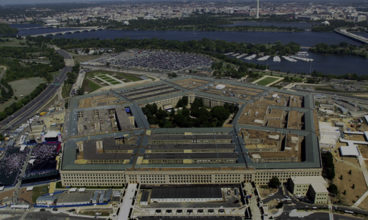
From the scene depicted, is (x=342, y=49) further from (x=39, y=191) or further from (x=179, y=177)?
(x=39, y=191)

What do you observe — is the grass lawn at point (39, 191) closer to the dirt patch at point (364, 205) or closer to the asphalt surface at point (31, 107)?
the asphalt surface at point (31, 107)

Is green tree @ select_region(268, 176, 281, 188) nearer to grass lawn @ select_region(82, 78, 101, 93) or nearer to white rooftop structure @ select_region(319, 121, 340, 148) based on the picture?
white rooftop structure @ select_region(319, 121, 340, 148)

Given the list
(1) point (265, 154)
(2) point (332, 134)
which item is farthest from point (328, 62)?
(1) point (265, 154)

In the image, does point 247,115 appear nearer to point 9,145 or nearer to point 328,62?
point 9,145

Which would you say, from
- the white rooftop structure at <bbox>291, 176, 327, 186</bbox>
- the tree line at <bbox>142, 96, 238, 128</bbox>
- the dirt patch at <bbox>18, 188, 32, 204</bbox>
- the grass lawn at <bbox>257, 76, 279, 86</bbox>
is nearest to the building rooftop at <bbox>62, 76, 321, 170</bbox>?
the white rooftop structure at <bbox>291, 176, 327, 186</bbox>

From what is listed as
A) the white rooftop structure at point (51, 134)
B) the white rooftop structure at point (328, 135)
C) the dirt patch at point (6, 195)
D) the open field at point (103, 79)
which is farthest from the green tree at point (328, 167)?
the open field at point (103, 79)

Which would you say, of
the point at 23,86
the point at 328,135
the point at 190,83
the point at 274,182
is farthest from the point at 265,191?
the point at 23,86
